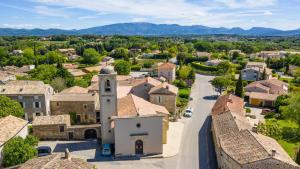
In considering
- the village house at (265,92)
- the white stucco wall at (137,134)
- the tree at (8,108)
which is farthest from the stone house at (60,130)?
the village house at (265,92)

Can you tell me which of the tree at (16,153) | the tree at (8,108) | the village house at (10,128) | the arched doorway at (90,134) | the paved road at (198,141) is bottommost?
the paved road at (198,141)

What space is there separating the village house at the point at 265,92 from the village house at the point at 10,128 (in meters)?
49.4

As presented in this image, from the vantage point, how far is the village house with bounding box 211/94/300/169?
28000mm

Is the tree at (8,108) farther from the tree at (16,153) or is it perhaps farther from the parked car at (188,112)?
the parked car at (188,112)

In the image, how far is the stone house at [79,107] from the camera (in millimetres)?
50781

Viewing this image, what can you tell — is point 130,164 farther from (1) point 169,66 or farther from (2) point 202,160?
(1) point 169,66

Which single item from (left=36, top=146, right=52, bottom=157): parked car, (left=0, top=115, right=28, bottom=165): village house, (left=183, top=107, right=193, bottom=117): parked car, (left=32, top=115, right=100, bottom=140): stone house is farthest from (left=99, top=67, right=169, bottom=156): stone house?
(left=183, top=107, right=193, bottom=117): parked car

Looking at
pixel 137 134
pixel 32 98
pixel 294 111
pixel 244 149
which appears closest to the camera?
pixel 244 149

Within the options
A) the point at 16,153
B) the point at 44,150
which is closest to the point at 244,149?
the point at 16,153

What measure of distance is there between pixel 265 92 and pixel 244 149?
4549cm

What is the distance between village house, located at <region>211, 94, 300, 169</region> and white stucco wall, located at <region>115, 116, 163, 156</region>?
8.17 m

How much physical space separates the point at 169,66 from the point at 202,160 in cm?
5669

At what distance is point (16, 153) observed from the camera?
33.1m

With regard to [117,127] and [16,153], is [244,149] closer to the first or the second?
[117,127]
